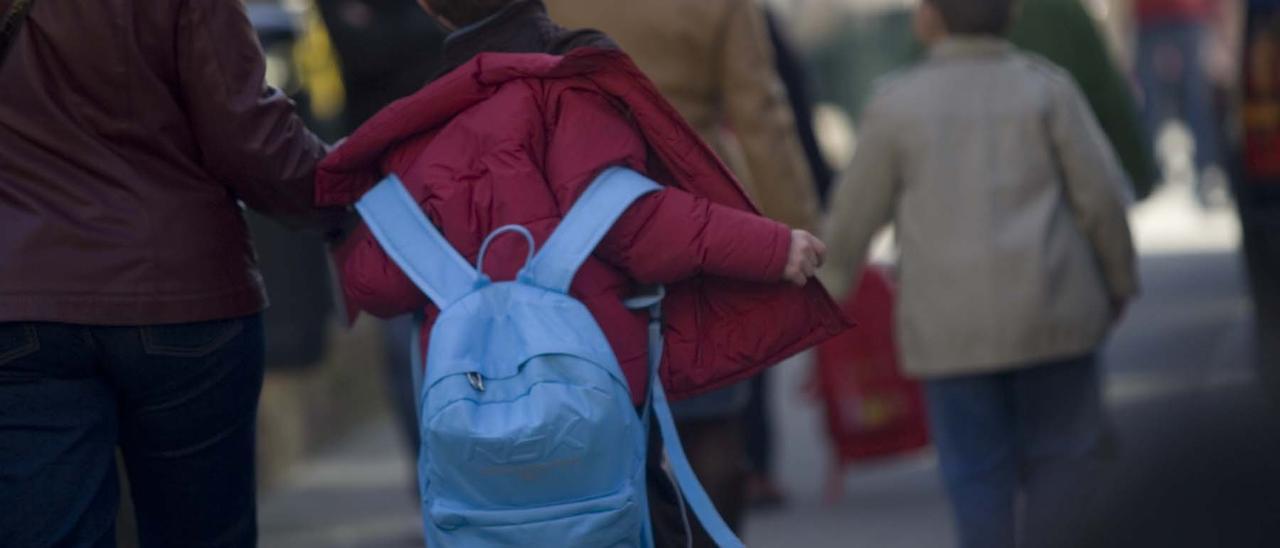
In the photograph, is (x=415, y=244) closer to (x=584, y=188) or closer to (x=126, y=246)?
(x=584, y=188)

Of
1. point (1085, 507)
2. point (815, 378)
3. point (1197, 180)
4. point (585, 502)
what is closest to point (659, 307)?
point (585, 502)

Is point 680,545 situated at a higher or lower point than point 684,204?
lower

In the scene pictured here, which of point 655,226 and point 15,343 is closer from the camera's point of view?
point 15,343

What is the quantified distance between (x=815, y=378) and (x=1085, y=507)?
5.19 meters

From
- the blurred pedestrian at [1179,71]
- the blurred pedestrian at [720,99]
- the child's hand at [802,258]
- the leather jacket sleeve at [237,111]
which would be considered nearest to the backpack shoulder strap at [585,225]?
the child's hand at [802,258]

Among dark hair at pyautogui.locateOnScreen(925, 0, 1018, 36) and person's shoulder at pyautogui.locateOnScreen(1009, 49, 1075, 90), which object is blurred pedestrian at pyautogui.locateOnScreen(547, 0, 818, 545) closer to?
dark hair at pyautogui.locateOnScreen(925, 0, 1018, 36)

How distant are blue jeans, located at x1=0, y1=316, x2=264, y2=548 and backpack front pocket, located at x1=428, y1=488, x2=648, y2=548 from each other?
50 cm

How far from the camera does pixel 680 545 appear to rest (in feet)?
13.5

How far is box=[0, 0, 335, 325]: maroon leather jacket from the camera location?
3.87 metres

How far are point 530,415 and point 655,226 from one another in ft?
1.46

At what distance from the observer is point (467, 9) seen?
13.8 feet

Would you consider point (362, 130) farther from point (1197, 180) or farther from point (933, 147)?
point (1197, 180)

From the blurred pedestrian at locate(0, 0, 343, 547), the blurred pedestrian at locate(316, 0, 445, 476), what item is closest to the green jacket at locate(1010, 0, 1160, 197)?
the blurred pedestrian at locate(316, 0, 445, 476)

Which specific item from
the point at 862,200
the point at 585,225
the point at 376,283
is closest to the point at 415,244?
the point at 376,283
